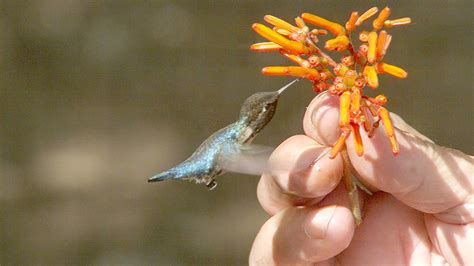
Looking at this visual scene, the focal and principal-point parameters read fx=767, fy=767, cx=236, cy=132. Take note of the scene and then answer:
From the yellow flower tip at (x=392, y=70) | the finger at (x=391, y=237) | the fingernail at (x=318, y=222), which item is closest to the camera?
the yellow flower tip at (x=392, y=70)

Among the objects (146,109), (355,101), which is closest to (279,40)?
(355,101)

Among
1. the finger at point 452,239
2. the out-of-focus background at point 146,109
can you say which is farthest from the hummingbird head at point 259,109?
the out-of-focus background at point 146,109

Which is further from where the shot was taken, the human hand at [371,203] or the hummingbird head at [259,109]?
the human hand at [371,203]

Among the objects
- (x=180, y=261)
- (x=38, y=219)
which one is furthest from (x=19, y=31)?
(x=180, y=261)

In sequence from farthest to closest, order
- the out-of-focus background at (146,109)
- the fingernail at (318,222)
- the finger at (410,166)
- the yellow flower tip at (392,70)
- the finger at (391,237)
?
1. the out-of-focus background at (146,109)
2. the finger at (391,237)
3. the fingernail at (318,222)
4. the finger at (410,166)
5. the yellow flower tip at (392,70)

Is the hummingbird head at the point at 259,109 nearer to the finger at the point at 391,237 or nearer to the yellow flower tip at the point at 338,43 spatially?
the yellow flower tip at the point at 338,43

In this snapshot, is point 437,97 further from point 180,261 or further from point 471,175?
point 471,175

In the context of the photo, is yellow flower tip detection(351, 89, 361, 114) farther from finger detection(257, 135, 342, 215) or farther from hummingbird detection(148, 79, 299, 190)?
finger detection(257, 135, 342, 215)

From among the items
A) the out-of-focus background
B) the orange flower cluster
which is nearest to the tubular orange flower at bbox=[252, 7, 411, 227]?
the orange flower cluster
